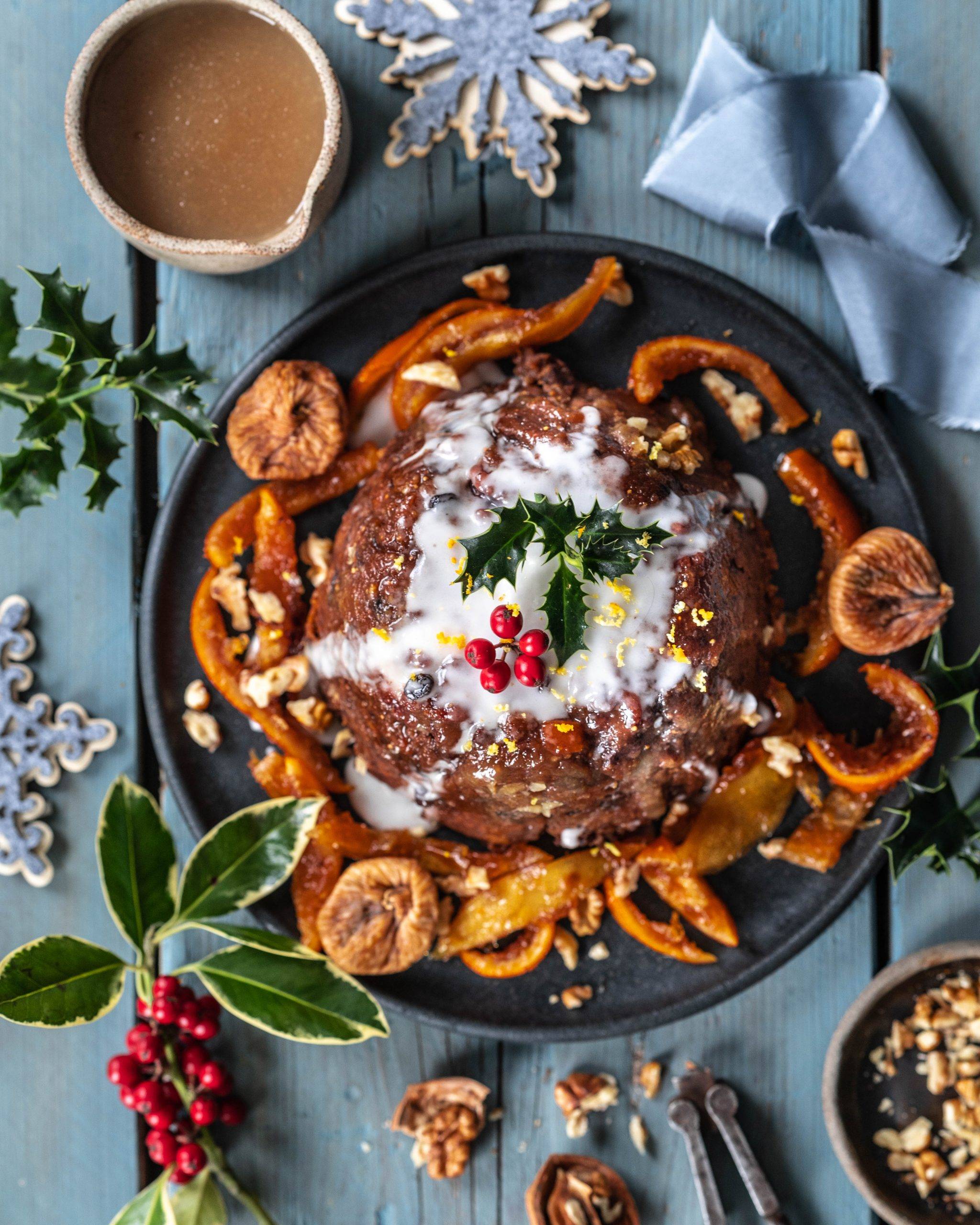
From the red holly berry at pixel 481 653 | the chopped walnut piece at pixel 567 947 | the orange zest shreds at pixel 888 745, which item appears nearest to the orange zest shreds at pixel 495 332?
the red holly berry at pixel 481 653

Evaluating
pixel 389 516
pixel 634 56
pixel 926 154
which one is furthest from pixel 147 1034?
pixel 926 154

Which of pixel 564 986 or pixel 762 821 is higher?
pixel 762 821

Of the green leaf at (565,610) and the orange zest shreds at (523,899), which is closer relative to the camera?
the green leaf at (565,610)

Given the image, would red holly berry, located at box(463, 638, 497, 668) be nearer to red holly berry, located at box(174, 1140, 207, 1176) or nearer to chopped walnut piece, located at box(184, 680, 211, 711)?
chopped walnut piece, located at box(184, 680, 211, 711)

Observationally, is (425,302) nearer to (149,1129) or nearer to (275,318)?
(275,318)

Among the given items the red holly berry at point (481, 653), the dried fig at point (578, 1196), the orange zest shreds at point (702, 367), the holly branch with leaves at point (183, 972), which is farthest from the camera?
the dried fig at point (578, 1196)

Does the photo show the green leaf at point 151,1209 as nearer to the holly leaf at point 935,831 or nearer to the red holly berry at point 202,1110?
the red holly berry at point 202,1110

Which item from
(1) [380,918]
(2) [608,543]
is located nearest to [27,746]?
(1) [380,918]
